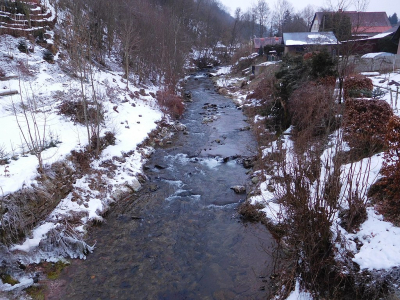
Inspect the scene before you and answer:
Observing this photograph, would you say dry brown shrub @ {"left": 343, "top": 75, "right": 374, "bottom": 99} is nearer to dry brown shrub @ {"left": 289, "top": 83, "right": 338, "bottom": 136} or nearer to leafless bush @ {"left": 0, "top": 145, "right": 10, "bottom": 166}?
dry brown shrub @ {"left": 289, "top": 83, "right": 338, "bottom": 136}

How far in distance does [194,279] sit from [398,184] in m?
5.34

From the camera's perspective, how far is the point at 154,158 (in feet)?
50.2

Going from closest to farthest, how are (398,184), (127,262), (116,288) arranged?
(398,184)
(116,288)
(127,262)

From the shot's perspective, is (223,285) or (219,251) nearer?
(223,285)

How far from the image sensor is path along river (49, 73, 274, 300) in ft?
23.0

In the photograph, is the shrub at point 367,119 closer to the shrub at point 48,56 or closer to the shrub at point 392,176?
the shrub at point 392,176

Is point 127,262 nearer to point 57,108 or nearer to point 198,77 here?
point 57,108

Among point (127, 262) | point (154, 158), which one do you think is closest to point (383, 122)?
point (127, 262)

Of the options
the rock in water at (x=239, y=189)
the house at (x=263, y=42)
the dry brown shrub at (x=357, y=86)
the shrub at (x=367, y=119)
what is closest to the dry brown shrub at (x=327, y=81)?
the dry brown shrub at (x=357, y=86)

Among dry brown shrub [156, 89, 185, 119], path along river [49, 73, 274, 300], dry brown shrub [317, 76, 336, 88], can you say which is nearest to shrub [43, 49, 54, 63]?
dry brown shrub [156, 89, 185, 119]

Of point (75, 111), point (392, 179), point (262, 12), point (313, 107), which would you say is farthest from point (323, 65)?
point (262, 12)

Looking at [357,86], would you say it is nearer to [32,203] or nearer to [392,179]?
[392,179]

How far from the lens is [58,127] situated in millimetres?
12758

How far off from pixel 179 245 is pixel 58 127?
8.11m
